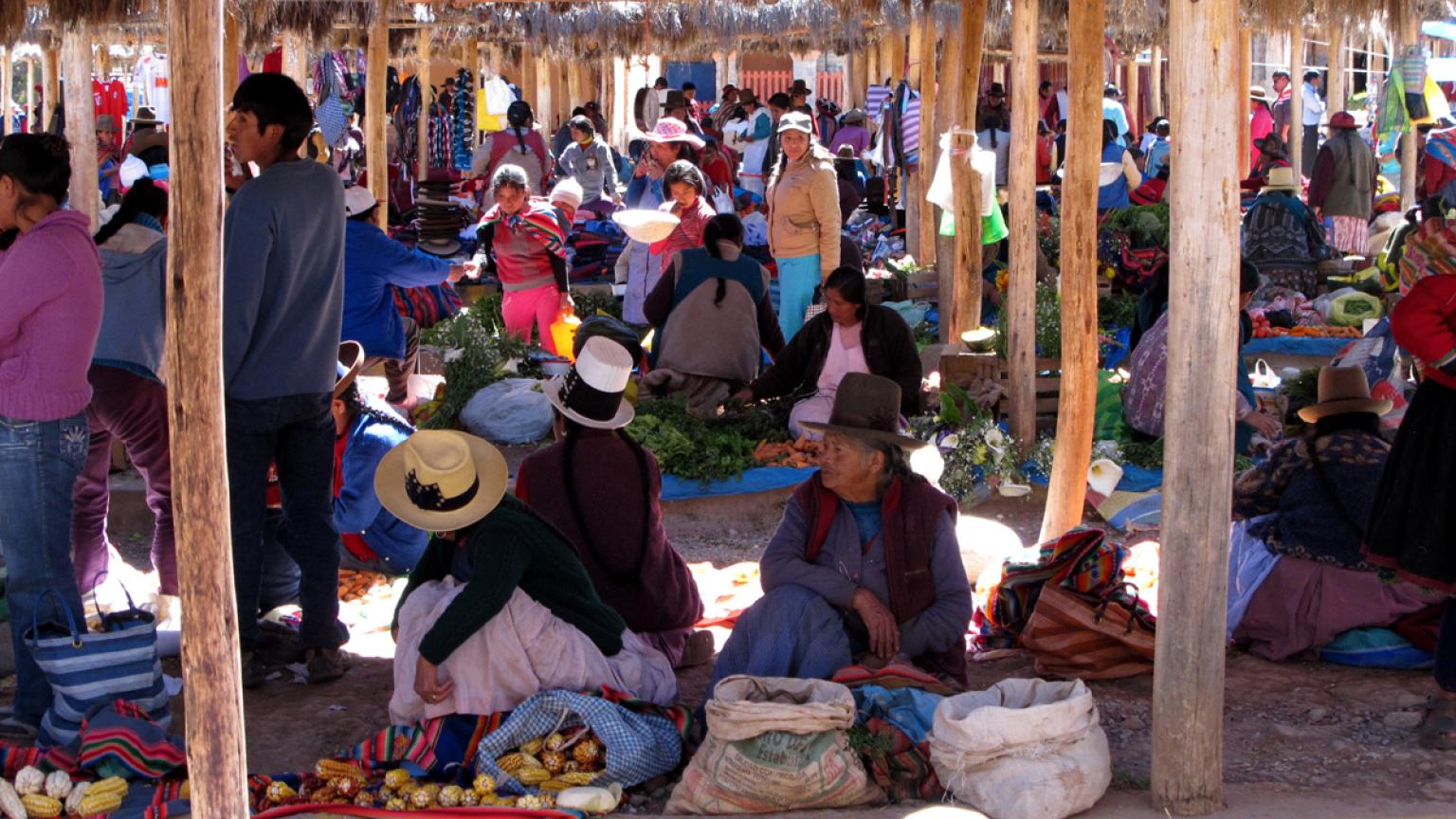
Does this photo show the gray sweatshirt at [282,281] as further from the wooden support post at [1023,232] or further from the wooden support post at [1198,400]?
the wooden support post at [1023,232]

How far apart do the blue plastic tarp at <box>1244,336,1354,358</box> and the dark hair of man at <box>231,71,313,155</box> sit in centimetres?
743

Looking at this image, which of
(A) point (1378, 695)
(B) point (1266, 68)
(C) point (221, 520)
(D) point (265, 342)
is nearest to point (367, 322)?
(D) point (265, 342)

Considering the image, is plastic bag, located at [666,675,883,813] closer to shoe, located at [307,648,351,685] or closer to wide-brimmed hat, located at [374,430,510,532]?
wide-brimmed hat, located at [374,430,510,532]

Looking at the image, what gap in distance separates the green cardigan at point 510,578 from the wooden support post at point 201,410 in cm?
94

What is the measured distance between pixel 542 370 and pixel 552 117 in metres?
21.1

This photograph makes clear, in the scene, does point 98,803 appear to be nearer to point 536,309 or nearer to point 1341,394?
point 1341,394

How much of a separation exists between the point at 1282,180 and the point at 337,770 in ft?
32.2

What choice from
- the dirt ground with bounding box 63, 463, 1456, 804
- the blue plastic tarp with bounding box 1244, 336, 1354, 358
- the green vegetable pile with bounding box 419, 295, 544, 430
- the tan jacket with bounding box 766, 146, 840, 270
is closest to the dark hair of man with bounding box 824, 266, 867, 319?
the tan jacket with bounding box 766, 146, 840, 270

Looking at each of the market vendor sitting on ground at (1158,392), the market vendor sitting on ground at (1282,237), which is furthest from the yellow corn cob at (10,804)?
the market vendor sitting on ground at (1282,237)

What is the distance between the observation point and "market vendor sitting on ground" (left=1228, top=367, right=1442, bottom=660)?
5.28 m

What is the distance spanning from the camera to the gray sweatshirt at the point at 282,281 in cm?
460

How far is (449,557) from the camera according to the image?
4508 mm

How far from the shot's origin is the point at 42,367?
171 inches

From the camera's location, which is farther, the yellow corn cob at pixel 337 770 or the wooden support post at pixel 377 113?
the wooden support post at pixel 377 113
